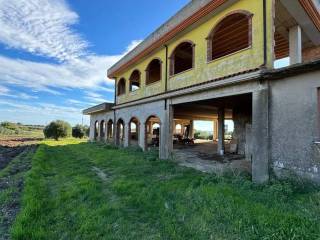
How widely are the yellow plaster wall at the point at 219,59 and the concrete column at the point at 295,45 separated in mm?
2729

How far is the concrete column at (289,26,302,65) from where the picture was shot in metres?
8.42

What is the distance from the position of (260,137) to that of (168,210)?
347 cm

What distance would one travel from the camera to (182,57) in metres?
13.2

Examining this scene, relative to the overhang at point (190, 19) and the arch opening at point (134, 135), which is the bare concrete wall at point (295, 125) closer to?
the overhang at point (190, 19)

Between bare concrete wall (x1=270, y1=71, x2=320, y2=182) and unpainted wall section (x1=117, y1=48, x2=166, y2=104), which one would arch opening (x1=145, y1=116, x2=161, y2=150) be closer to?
unpainted wall section (x1=117, y1=48, x2=166, y2=104)

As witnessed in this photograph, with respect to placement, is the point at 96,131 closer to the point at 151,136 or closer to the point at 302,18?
the point at 151,136

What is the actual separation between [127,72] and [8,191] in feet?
37.3

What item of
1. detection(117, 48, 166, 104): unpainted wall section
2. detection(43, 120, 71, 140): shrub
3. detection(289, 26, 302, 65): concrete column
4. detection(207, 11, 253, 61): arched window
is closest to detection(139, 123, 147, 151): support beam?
detection(117, 48, 166, 104): unpainted wall section

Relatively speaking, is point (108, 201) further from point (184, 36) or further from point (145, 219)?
point (184, 36)

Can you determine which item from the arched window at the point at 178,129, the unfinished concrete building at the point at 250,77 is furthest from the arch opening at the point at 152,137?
the arched window at the point at 178,129

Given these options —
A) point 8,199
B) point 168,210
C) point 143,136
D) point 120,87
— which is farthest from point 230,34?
point 120,87

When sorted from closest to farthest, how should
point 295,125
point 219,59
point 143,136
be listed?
point 295,125, point 219,59, point 143,136

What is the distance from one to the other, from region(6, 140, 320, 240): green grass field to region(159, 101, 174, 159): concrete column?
12.5 ft

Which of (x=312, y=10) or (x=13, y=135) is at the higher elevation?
(x=312, y=10)
